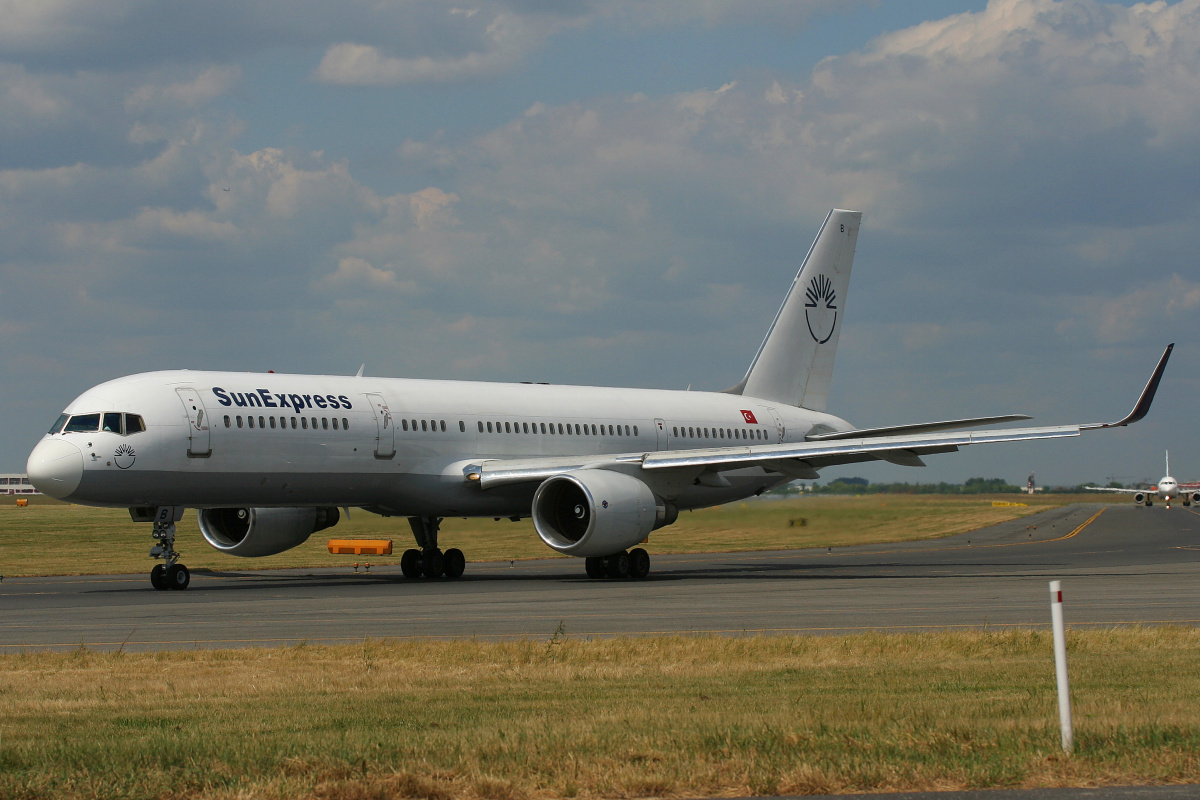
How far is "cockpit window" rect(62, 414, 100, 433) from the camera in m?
26.2

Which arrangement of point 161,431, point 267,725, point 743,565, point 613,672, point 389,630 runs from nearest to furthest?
point 267,725, point 613,672, point 389,630, point 161,431, point 743,565

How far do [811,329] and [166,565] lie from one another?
21706 mm

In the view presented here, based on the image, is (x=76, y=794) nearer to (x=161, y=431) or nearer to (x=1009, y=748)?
(x=1009, y=748)

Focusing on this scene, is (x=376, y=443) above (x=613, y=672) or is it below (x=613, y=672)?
above

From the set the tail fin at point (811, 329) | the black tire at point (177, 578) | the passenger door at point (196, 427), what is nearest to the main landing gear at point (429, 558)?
the black tire at point (177, 578)

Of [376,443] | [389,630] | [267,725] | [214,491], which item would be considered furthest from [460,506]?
[267,725]

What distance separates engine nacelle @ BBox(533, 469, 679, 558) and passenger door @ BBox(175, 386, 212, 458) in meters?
6.91

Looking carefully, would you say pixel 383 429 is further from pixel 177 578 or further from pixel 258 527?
pixel 177 578

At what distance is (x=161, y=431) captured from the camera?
26.4 metres

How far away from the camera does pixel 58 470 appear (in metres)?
25.8

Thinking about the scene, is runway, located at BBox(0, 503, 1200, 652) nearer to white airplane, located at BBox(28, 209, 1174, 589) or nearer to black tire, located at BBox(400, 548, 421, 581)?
black tire, located at BBox(400, 548, 421, 581)

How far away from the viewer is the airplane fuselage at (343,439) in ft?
86.4

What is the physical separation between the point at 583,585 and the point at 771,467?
20.7ft

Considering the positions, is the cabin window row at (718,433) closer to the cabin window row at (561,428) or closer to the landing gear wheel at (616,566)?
the cabin window row at (561,428)
